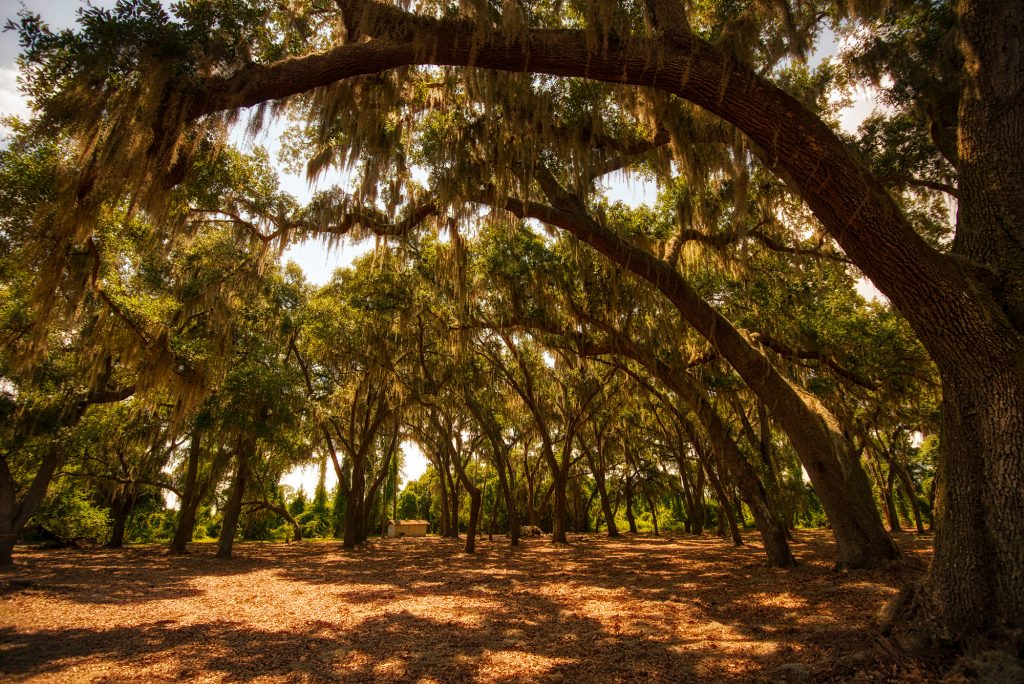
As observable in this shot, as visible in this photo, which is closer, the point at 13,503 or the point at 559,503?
the point at 13,503

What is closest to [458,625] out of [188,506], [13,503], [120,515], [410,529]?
[13,503]

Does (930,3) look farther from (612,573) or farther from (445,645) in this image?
(612,573)

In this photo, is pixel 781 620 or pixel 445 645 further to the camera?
pixel 781 620

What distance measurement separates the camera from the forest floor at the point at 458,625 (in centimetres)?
372

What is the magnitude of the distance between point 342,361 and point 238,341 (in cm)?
259

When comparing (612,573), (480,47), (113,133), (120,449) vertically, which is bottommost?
(612,573)

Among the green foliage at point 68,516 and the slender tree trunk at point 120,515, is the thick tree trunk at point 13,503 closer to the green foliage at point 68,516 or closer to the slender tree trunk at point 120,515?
the green foliage at point 68,516

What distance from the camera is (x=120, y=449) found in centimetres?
1591

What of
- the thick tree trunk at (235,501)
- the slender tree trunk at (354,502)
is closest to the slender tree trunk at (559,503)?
the slender tree trunk at (354,502)

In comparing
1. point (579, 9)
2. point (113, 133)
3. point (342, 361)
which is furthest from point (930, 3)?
point (342, 361)

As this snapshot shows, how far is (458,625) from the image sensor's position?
17.4ft

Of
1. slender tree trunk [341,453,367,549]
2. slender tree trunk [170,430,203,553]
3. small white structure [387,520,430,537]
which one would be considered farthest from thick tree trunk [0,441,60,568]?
small white structure [387,520,430,537]

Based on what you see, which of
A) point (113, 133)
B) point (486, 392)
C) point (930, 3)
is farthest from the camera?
point (486, 392)

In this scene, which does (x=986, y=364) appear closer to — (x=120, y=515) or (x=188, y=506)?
(x=188, y=506)
